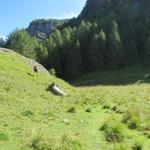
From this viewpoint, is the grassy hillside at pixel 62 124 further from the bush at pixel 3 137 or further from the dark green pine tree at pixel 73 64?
the dark green pine tree at pixel 73 64

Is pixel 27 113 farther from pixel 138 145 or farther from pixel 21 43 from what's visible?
pixel 21 43

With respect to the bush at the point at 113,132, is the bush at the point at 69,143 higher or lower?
lower

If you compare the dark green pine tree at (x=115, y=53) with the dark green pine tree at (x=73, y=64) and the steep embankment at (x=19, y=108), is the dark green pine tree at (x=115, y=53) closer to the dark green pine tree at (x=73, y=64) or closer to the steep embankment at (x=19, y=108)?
the dark green pine tree at (x=73, y=64)

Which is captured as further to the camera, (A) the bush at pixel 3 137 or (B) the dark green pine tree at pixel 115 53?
(B) the dark green pine tree at pixel 115 53

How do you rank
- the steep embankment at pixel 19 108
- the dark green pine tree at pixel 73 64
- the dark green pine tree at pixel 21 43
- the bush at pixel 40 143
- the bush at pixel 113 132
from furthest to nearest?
the dark green pine tree at pixel 73 64
the dark green pine tree at pixel 21 43
the bush at pixel 113 132
the steep embankment at pixel 19 108
the bush at pixel 40 143

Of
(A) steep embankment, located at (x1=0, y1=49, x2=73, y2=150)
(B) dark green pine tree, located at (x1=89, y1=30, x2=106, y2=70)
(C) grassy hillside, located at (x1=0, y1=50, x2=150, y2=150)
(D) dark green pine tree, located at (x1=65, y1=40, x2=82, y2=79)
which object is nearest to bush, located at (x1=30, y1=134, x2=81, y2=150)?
(C) grassy hillside, located at (x1=0, y1=50, x2=150, y2=150)

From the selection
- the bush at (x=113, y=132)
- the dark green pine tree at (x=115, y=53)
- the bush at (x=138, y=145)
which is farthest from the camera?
the dark green pine tree at (x=115, y=53)

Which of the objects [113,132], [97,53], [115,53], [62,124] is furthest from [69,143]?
[97,53]

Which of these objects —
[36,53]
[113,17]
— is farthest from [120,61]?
[113,17]

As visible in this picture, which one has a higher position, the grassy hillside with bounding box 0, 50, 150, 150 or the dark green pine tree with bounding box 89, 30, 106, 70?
the dark green pine tree with bounding box 89, 30, 106, 70

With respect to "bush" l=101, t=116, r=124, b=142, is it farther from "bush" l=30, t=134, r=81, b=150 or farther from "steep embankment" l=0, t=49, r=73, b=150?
"steep embankment" l=0, t=49, r=73, b=150

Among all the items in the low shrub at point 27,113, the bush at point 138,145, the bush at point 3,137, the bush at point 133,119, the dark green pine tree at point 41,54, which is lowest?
the bush at point 138,145

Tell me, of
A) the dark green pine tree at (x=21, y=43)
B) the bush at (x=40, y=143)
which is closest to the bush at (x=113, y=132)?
the bush at (x=40, y=143)

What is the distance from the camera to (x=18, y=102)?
2531cm
